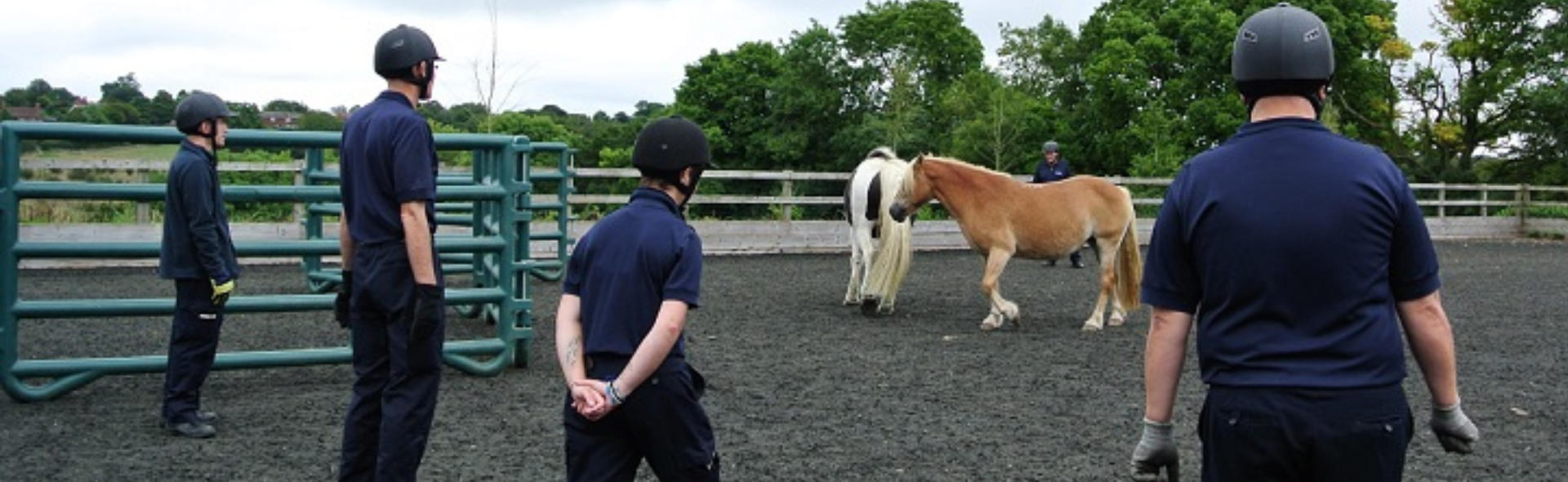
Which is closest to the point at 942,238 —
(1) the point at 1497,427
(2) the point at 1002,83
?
(1) the point at 1497,427

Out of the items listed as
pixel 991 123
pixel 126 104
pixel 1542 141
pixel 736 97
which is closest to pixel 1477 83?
pixel 1542 141

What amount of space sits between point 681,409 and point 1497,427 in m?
5.10

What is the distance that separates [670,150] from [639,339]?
0.47 metres

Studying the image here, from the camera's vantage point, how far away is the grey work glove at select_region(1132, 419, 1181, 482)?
8.87 ft

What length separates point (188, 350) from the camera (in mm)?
5750

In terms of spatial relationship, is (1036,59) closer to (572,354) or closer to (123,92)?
(123,92)

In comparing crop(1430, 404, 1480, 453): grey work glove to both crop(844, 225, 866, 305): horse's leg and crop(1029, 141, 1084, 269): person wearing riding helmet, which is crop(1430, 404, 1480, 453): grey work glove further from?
crop(1029, 141, 1084, 269): person wearing riding helmet

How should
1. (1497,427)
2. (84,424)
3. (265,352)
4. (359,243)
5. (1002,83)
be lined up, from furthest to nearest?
(1002,83), (265,352), (1497,427), (84,424), (359,243)

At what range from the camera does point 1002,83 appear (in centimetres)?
4584

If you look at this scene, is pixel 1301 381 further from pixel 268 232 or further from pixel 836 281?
pixel 268 232

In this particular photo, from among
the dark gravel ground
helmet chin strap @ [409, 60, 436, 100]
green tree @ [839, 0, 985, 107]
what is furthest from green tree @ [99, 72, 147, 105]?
green tree @ [839, 0, 985, 107]

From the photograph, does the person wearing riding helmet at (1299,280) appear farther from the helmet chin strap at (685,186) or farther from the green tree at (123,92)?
the green tree at (123,92)

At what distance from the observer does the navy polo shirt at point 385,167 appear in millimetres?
4195

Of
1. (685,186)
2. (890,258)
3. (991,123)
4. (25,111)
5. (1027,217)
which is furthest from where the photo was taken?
(991,123)
